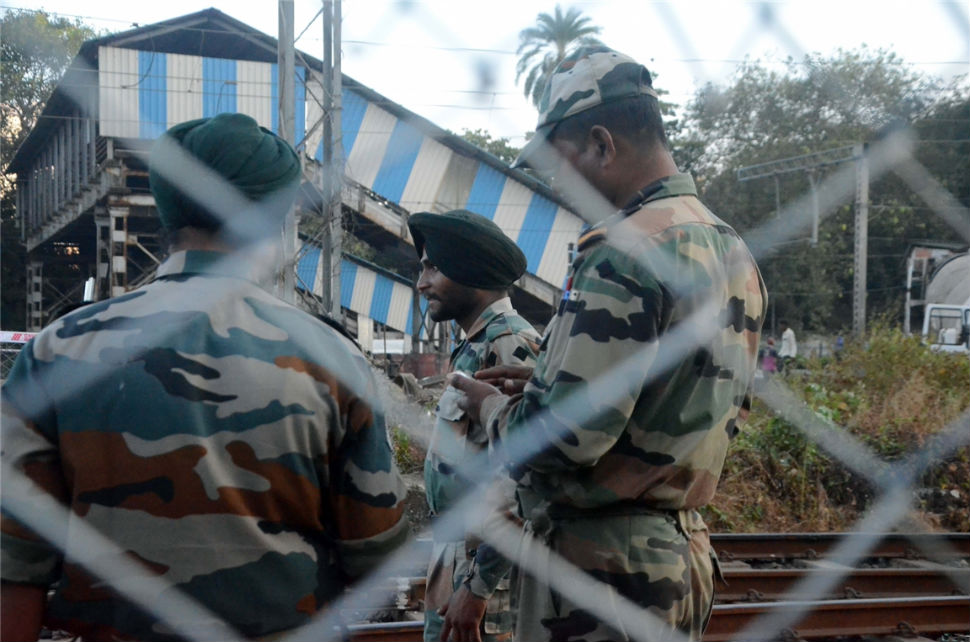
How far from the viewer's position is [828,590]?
18.2 ft

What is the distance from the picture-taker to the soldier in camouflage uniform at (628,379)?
1.70 m

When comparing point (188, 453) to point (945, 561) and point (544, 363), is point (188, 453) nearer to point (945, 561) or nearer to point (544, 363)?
point (544, 363)

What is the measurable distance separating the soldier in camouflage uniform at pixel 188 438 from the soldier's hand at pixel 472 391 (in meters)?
0.40

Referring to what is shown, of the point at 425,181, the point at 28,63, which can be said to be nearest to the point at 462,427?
the point at 28,63

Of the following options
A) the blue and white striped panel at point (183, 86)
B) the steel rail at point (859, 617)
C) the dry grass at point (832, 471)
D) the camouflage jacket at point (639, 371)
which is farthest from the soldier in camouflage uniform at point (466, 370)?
the dry grass at point (832, 471)

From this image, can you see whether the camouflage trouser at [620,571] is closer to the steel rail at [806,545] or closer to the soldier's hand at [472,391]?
the soldier's hand at [472,391]

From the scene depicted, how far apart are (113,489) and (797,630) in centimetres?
409

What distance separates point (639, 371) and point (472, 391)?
1.45 ft

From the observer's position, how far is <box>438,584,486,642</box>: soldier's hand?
7.86 ft

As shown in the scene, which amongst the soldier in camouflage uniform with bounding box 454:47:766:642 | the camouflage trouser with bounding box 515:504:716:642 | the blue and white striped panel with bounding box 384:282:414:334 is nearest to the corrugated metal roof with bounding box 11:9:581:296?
the soldier in camouflage uniform with bounding box 454:47:766:642

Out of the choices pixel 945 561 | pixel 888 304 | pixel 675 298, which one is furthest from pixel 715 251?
pixel 888 304

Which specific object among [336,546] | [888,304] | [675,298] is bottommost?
[888,304]

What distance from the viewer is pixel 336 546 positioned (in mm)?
1681

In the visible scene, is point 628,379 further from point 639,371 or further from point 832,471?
point 832,471
